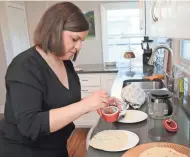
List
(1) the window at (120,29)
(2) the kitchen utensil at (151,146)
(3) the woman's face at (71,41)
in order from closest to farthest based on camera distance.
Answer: (2) the kitchen utensil at (151,146) < (3) the woman's face at (71,41) < (1) the window at (120,29)

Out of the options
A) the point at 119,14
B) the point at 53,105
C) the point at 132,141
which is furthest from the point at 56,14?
the point at 119,14

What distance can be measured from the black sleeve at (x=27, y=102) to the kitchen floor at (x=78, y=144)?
174cm

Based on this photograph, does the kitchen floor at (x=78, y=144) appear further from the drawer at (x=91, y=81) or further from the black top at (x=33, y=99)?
the black top at (x=33, y=99)

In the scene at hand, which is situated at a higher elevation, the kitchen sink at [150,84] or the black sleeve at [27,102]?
the black sleeve at [27,102]

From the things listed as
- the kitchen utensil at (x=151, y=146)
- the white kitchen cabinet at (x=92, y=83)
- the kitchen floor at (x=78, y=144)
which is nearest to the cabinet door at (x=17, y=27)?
the white kitchen cabinet at (x=92, y=83)

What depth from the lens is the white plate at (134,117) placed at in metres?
1.25

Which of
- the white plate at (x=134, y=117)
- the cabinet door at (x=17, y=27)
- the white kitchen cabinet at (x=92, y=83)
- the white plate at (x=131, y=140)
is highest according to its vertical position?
the cabinet door at (x=17, y=27)

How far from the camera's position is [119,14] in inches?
163

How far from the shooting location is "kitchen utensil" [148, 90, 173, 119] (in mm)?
1199

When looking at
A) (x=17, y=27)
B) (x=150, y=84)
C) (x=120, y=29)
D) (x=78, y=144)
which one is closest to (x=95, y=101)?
(x=150, y=84)

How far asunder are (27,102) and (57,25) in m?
0.36

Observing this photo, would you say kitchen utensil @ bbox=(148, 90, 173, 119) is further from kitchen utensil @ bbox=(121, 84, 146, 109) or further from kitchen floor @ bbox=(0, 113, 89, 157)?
kitchen floor @ bbox=(0, 113, 89, 157)

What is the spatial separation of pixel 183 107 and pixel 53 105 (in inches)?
34.4

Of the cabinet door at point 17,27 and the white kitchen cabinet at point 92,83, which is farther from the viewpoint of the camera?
the cabinet door at point 17,27
